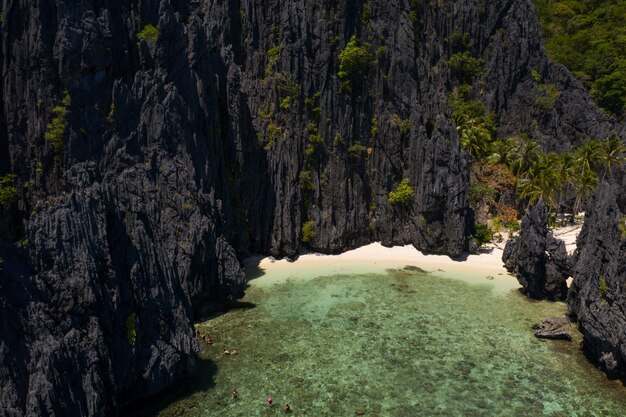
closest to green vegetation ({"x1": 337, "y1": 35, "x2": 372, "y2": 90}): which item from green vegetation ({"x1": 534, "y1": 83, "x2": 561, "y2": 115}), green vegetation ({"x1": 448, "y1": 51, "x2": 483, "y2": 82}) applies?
green vegetation ({"x1": 448, "y1": 51, "x2": 483, "y2": 82})

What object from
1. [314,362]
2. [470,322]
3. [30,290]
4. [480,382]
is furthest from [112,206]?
[470,322]

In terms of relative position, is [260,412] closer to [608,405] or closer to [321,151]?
[608,405]

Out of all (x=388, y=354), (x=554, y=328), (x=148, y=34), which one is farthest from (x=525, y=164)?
(x=148, y=34)

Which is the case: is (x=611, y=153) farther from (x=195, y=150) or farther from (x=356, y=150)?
(x=195, y=150)

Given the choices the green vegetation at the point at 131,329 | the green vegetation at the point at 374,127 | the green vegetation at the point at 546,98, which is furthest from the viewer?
the green vegetation at the point at 546,98

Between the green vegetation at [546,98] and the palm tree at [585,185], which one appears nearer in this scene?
the palm tree at [585,185]

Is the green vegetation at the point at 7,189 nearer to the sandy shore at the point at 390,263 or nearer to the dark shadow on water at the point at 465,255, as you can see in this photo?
the sandy shore at the point at 390,263

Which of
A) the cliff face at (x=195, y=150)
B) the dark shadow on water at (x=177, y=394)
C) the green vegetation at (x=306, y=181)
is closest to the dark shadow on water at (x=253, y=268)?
the cliff face at (x=195, y=150)
